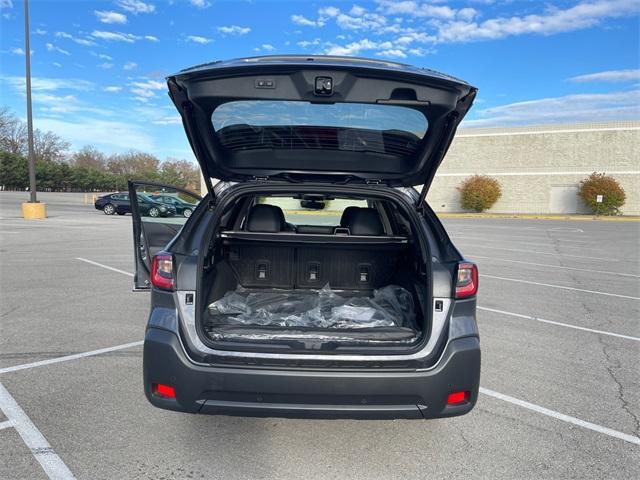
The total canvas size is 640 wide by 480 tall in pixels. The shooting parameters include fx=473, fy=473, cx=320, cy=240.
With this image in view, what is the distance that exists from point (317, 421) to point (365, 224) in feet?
Answer: 5.12

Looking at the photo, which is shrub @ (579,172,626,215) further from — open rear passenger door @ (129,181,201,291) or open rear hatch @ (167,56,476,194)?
open rear hatch @ (167,56,476,194)

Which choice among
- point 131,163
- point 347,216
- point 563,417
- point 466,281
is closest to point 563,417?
point 563,417

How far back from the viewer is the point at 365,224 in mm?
3803

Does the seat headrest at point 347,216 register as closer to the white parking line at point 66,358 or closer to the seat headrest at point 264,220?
the seat headrest at point 264,220

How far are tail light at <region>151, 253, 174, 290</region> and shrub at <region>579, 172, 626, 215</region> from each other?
115 ft

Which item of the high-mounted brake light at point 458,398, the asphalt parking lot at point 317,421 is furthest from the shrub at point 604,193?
the high-mounted brake light at point 458,398

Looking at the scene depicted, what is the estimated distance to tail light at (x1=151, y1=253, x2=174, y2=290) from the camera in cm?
253

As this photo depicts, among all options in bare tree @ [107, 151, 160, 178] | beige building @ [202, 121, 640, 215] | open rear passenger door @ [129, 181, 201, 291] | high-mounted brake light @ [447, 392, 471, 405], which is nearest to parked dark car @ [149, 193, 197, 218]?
open rear passenger door @ [129, 181, 201, 291]

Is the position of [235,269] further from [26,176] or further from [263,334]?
[26,176]

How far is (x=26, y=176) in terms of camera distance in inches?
2216

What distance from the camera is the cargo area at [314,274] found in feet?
10.4

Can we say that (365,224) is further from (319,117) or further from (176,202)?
(176,202)

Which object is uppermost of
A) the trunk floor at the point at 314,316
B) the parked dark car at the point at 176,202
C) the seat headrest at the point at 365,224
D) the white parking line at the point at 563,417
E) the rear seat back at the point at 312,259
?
the parked dark car at the point at 176,202

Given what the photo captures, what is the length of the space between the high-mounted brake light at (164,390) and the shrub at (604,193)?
35.3m
